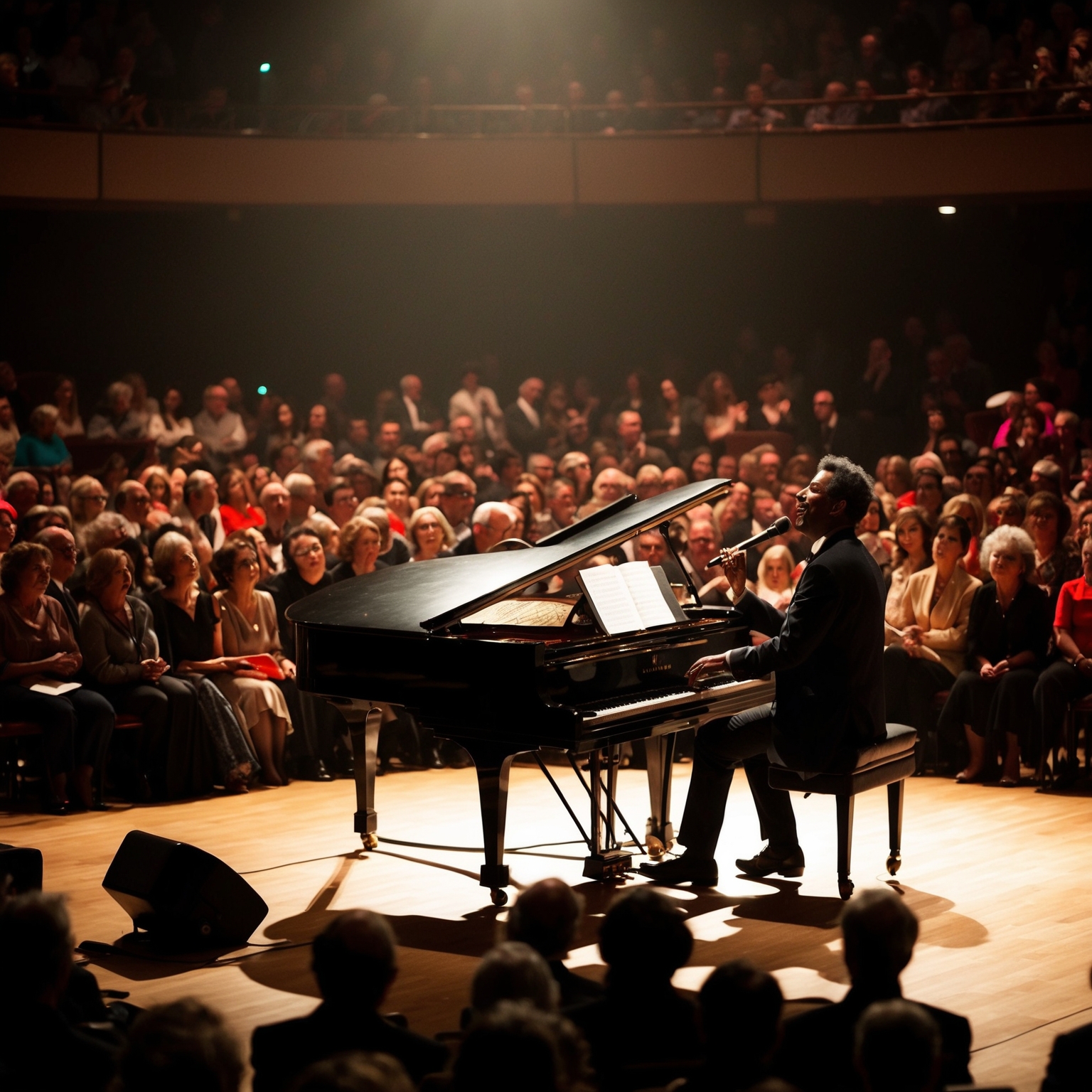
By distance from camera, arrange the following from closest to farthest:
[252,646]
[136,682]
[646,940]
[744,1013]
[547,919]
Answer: [744,1013]
[646,940]
[547,919]
[136,682]
[252,646]

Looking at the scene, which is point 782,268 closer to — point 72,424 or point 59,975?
point 72,424

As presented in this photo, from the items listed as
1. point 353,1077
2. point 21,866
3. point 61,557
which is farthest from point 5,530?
point 353,1077

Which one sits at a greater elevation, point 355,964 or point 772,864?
point 355,964

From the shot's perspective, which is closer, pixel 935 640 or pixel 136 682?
pixel 136 682

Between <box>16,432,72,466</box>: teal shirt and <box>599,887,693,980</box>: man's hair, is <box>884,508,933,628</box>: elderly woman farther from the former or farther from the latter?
<box>16,432,72,466</box>: teal shirt

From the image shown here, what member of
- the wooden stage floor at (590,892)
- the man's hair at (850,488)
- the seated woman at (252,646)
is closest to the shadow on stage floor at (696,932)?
the wooden stage floor at (590,892)

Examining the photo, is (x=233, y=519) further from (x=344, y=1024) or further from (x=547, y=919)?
(x=344, y=1024)

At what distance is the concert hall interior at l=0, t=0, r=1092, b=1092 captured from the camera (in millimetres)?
2850

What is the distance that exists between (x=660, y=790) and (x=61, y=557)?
10.3 ft

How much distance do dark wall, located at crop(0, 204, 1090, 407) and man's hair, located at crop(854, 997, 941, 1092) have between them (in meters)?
11.2

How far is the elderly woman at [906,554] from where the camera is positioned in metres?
7.38

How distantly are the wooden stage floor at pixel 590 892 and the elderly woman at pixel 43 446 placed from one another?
3.85 m

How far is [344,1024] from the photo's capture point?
2535 millimetres

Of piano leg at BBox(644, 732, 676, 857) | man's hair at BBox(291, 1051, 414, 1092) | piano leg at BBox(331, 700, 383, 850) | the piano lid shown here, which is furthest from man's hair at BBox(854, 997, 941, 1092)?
piano leg at BBox(331, 700, 383, 850)
